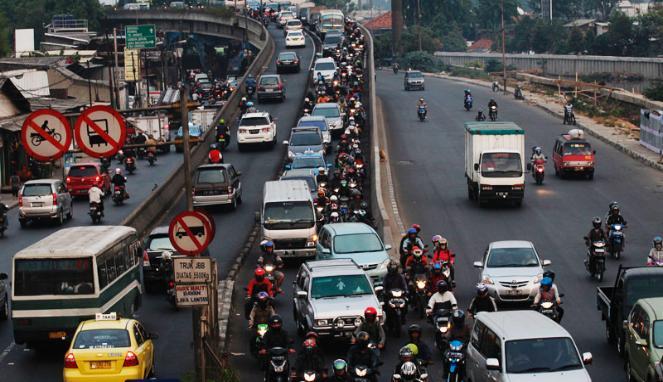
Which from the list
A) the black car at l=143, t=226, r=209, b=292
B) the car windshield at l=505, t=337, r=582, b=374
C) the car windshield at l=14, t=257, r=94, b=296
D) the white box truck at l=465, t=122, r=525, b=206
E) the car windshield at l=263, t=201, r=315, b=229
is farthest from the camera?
the white box truck at l=465, t=122, r=525, b=206

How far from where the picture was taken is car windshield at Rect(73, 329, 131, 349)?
2102 cm

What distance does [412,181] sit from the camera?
178 ft

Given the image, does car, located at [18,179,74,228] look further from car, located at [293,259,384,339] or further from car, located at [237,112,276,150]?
car, located at [293,259,384,339]

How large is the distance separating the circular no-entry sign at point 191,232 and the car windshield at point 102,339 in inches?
94.7

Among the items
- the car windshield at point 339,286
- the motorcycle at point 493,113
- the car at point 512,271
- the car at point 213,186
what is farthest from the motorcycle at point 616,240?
the motorcycle at point 493,113

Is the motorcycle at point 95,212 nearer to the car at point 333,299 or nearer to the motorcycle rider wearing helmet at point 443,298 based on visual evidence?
the car at point 333,299

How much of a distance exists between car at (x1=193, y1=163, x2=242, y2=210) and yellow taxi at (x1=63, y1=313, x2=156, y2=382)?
23876mm

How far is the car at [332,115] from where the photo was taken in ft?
207

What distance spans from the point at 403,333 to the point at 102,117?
8965 mm

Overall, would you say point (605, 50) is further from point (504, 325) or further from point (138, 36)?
point (504, 325)

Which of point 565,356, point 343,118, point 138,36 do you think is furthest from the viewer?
point 138,36

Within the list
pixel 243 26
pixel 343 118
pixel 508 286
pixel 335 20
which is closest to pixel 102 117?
pixel 508 286

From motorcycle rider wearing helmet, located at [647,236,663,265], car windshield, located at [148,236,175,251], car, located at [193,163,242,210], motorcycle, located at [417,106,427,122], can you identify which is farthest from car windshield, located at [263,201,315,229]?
motorcycle, located at [417,106,427,122]

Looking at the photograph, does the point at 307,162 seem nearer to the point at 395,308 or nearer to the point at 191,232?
the point at 395,308
